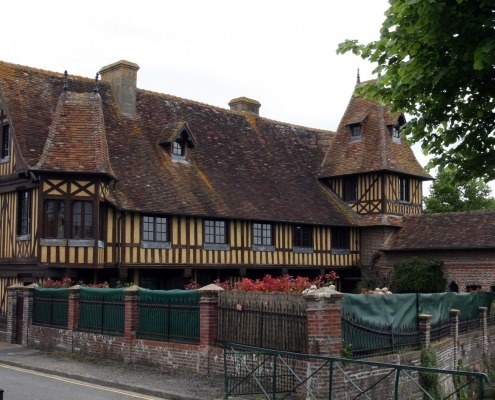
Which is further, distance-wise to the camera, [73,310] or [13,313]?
[13,313]

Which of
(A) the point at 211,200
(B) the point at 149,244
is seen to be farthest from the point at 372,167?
(B) the point at 149,244

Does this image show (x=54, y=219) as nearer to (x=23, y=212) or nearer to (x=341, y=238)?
(x=23, y=212)

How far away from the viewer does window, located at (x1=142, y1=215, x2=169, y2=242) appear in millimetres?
23078

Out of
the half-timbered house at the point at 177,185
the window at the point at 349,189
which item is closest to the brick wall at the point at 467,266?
the half-timbered house at the point at 177,185

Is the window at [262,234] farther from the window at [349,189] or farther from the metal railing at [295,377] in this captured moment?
the metal railing at [295,377]

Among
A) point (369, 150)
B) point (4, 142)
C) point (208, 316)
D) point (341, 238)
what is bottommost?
point (208, 316)

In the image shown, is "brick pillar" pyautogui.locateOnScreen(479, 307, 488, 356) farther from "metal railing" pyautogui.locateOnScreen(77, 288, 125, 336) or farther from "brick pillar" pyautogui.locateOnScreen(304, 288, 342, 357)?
"metal railing" pyautogui.locateOnScreen(77, 288, 125, 336)

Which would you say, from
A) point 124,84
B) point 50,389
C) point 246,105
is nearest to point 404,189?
point 246,105

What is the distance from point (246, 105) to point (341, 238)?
8.37m

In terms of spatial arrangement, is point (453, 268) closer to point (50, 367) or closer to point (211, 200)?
point (211, 200)

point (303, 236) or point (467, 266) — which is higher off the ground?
point (303, 236)

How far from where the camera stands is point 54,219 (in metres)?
21.0

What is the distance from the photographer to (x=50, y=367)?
15.2 metres

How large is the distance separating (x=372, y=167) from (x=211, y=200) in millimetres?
8544
